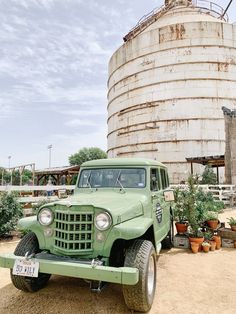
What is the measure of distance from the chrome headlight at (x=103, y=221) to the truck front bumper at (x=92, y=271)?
45 cm

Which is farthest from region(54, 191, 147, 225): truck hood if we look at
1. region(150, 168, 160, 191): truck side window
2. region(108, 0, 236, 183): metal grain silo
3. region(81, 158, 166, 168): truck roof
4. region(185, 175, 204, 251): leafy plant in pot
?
region(108, 0, 236, 183): metal grain silo

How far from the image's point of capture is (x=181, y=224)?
730 centimetres

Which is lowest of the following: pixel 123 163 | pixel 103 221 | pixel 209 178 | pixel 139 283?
pixel 139 283

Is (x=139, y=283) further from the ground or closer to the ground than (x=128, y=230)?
closer to the ground

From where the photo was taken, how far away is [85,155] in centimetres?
6606

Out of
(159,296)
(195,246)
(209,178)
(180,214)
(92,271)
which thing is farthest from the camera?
(209,178)

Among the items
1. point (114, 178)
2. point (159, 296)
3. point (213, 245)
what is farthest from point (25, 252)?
point (213, 245)

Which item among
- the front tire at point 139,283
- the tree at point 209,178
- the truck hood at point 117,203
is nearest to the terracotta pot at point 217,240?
the truck hood at point 117,203

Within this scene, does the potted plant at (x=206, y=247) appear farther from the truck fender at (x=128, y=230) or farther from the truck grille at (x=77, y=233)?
the truck grille at (x=77, y=233)

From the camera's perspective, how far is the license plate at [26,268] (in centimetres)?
328

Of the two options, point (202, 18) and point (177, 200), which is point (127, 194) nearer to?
point (177, 200)

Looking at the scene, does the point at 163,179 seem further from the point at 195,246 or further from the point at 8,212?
the point at 8,212

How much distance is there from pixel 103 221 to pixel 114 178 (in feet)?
5.00

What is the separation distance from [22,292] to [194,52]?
28.9m
